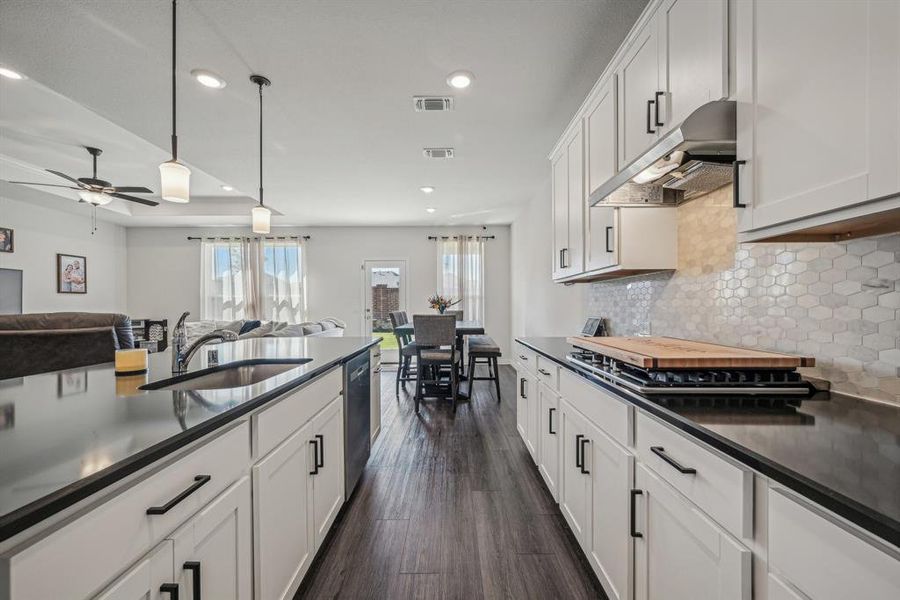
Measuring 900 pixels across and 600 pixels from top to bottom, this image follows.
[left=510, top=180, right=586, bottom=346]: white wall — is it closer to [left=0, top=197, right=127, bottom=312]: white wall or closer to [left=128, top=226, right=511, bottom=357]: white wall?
[left=128, top=226, right=511, bottom=357]: white wall

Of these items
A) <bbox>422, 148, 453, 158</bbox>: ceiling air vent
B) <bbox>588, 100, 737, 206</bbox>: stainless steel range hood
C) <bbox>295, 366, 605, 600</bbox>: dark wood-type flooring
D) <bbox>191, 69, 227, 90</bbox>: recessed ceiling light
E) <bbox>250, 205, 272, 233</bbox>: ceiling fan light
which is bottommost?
<bbox>295, 366, 605, 600</bbox>: dark wood-type flooring

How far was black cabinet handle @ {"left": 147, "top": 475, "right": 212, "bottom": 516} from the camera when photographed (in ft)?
2.26

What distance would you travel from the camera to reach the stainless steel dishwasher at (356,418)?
1969 millimetres

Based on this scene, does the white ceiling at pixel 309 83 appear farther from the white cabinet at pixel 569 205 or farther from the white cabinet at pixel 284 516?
the white cabinet at pixel 284 516

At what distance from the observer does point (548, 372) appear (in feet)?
6.70

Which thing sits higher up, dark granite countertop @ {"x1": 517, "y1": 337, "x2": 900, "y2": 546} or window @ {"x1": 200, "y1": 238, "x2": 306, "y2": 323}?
window @ {"x1": 200, "y1": 238, "x2": 306, "y2": 323}

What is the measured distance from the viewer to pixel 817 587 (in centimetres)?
58

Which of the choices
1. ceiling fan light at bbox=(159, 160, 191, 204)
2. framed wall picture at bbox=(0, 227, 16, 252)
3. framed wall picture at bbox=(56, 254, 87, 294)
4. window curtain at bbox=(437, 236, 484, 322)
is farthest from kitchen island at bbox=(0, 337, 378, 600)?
framed wall picture at bbox=(56, 254, 87, 294)

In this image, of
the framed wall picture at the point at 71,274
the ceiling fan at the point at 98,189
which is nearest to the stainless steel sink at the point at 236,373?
the ceiling fan at the point at 98,189

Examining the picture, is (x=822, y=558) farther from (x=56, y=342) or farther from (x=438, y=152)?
(x=56, y=342)

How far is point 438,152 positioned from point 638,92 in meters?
2.07

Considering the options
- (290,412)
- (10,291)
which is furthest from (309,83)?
(10,291)

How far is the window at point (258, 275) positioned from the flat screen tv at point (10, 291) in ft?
7.05

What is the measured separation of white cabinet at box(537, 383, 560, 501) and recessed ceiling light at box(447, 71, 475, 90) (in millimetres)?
1869
